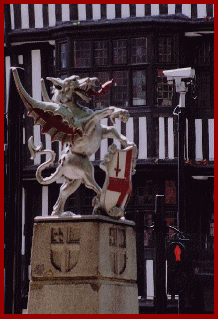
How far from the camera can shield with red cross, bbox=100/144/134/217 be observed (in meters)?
11.2

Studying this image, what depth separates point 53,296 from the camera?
10.9 meters

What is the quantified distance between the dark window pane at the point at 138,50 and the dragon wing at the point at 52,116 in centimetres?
1718

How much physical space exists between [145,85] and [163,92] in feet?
1.59

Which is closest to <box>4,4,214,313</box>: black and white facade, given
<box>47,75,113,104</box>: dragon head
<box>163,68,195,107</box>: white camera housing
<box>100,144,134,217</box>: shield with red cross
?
<box>163,68,195,107</box>: white camera housing

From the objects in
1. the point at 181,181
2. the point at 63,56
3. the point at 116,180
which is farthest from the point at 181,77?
the point at 63,56

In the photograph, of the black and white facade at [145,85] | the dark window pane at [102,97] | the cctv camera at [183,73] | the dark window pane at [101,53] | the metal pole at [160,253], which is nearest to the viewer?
the metal pole at [160,253]

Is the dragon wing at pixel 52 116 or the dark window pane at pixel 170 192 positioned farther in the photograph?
the dark window pane at pixel 170 192

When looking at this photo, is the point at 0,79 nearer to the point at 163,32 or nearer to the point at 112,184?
the point at 112,184

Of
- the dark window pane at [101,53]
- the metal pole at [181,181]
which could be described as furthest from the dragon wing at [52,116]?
the dark window pane at [101,53]

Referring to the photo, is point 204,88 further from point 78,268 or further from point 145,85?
point 78,268

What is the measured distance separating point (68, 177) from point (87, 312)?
1526mm

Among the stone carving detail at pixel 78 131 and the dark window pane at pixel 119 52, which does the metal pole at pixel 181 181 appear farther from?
the dark window pane at pixel 119 52

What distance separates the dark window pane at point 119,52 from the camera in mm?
28656

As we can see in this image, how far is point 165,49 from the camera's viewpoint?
2858 centimetres
